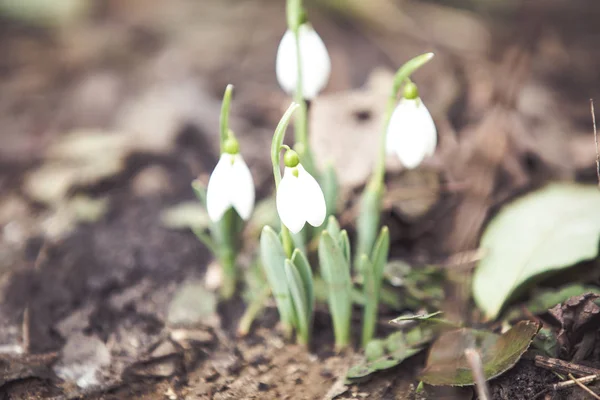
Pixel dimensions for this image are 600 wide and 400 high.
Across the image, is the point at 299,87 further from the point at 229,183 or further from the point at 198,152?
the point at 198,152

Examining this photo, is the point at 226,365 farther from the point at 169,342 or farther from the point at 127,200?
the point at 127,200

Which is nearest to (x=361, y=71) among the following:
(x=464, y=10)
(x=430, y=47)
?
(x=430, y=47)

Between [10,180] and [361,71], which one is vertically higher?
[361,71]

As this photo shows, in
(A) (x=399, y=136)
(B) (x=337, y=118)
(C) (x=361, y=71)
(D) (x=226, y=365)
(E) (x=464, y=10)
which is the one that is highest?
(E) (x=464, y=10)

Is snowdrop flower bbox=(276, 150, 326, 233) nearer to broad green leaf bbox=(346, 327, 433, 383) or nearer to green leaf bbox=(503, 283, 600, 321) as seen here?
broad green leaf bbox=(346, 327, 433, 383)

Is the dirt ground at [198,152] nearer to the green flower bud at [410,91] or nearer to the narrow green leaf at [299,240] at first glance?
the narrow green leaf at [299,240]

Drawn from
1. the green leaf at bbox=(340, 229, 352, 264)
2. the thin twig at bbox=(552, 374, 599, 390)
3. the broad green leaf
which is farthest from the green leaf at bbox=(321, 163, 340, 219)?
the thin twig at bbox=(552, 374, 599, 390)

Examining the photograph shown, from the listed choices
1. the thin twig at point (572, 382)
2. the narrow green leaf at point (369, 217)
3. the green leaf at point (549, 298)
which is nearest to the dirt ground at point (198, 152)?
the thin twig at point (572, 382)
